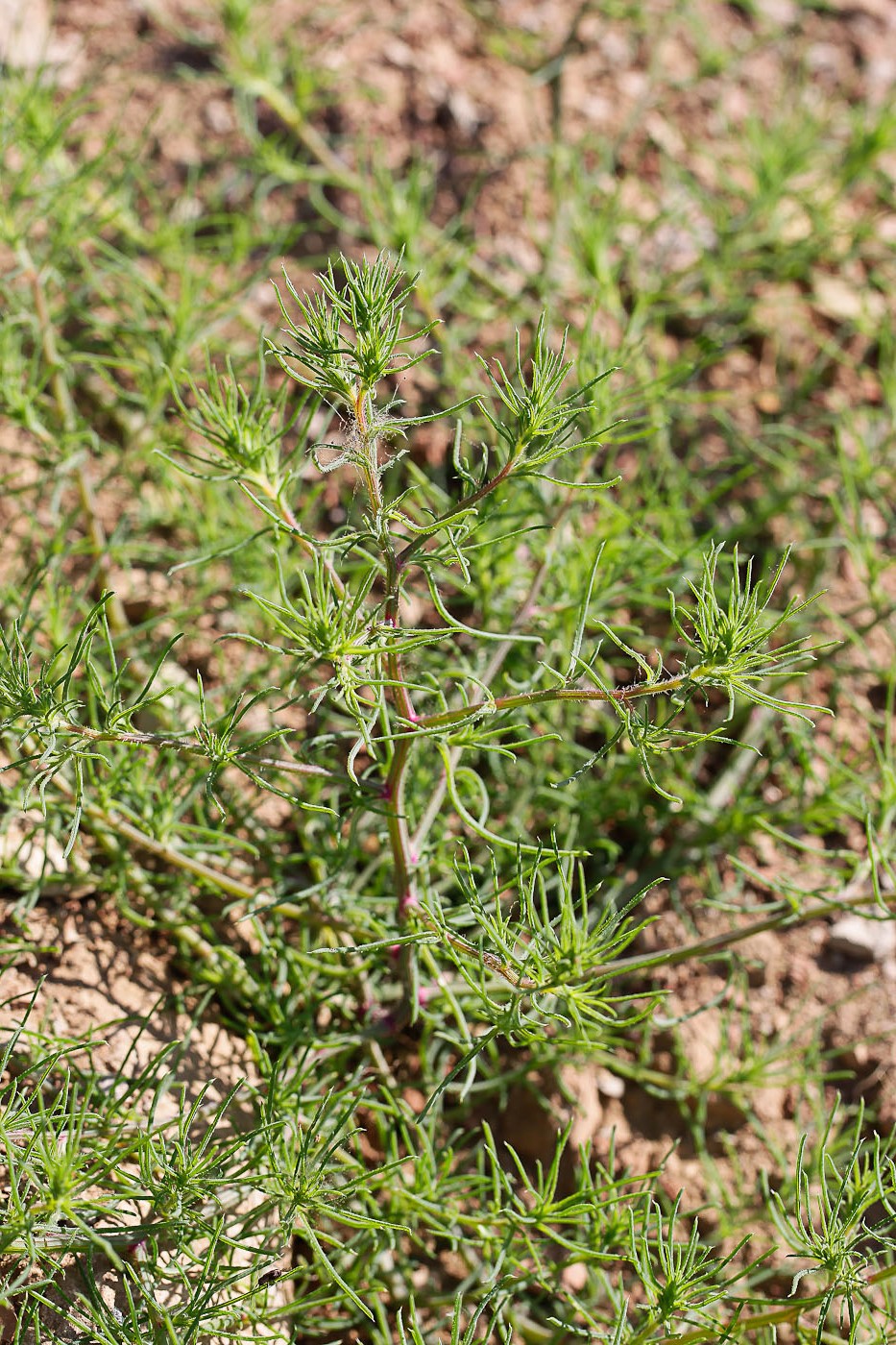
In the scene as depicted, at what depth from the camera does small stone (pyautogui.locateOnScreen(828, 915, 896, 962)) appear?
2.38 metres

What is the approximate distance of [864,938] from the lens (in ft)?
7.83

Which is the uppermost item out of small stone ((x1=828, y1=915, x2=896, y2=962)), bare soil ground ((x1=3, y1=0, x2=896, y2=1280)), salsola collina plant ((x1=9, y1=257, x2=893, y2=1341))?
bare soil ground ((x1=3, y1=0, x2=896, y2=1280))

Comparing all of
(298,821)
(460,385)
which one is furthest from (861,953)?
(460,385)

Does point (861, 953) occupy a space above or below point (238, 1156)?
below

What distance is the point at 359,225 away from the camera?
310 centimetres

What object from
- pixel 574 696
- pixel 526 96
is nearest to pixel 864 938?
pixel 574 696

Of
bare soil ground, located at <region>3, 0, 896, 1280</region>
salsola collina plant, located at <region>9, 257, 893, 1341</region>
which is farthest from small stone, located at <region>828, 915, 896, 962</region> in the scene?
salsola collina plant, located at <region>9, 257, 893, 1341</region>

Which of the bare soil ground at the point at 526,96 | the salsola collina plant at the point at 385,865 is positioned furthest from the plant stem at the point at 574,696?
the bare soil ground at the point at 526,96

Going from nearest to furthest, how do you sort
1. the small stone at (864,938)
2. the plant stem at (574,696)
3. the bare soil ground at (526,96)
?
the plant stem at (574,696)
the small stone at (864,938)
the bare soil ground at (526,96)

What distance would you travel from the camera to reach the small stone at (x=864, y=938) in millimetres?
2385

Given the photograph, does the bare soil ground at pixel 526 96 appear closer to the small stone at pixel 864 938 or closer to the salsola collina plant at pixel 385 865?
the small stone at pixel 864 938

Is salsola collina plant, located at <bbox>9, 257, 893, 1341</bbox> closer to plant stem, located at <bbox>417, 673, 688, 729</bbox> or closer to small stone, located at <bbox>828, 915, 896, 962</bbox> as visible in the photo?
plant stem, located at <bbox>417, 673, 688, 729</bbox>

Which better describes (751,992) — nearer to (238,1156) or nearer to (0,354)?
(238,1156)

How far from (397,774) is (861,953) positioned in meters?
1.27
